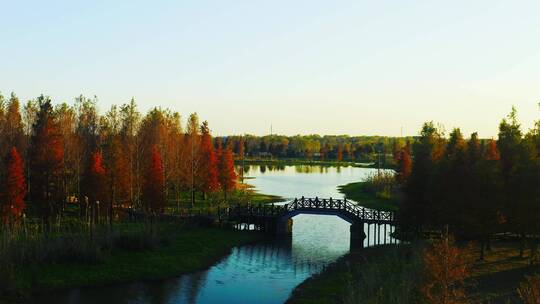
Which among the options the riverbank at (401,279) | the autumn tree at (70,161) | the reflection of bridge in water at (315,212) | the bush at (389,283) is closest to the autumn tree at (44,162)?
the autumn tree at (70,161)

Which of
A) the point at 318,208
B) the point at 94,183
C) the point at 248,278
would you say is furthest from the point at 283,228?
the point at 94,183

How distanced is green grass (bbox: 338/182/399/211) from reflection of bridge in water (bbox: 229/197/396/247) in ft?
43.7

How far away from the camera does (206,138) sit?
265 ft

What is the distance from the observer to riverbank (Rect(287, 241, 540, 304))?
27.4 metres

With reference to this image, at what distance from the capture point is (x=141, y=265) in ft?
127

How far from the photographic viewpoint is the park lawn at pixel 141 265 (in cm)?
3397

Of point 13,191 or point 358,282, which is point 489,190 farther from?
point 13,191

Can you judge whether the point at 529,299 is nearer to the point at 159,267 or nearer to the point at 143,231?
the point at 159,267

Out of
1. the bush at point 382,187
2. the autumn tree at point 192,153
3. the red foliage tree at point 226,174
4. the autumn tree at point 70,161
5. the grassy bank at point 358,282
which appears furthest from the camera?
the bush at point 382,187

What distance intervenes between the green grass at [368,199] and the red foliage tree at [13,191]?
4103 centimetres

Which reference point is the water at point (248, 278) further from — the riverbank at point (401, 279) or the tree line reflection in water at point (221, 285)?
the riverbank at point (401, 279)

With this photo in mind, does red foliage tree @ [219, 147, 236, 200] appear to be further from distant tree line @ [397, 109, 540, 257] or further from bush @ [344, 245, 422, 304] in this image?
bush @ [344, 245, 422, 304]

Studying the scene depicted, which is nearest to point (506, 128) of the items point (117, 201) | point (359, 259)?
point (359, 259)

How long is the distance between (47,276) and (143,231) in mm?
10106
